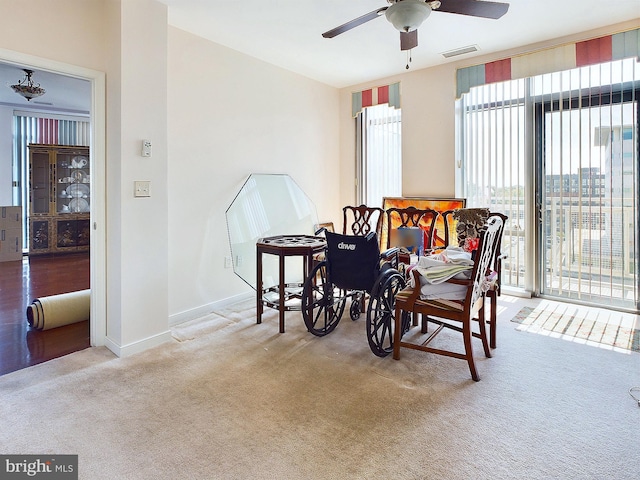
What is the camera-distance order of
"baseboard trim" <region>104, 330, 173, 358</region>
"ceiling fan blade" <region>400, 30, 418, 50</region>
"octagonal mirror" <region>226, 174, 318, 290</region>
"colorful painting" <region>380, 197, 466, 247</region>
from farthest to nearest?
"colorful painting" <region>380, 197, 466, 247</region>, "octagonal mirror" <region>226, 174, 318, 290</region>, "baseboard trim" <region>104, 330, 173, 358</region>, "ceiling fan blade" <region>400, 30, 418, 50</region>

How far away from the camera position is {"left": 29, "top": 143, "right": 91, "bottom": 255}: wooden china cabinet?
6934mm

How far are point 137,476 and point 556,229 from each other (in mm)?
4324

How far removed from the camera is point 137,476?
1.69 meters

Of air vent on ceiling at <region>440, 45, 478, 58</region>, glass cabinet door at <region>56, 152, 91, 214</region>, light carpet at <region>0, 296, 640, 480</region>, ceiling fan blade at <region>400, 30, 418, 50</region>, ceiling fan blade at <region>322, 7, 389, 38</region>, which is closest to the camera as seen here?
light carpet at <region>0, 296, 640, 480</region>

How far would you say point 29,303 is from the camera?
4.20 metres

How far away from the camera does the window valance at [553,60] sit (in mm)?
3594

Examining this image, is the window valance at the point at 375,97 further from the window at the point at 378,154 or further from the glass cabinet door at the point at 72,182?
the glass cabinet door at the point at 72,182

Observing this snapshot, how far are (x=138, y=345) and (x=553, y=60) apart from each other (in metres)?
4.74

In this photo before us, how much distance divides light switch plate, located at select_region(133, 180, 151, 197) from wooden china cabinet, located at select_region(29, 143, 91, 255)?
4591 mm

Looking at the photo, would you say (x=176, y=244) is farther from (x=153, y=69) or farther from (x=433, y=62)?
(x=433, y=62)

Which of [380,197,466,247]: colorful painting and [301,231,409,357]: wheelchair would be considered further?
[380,197,466,247]: colorful painting

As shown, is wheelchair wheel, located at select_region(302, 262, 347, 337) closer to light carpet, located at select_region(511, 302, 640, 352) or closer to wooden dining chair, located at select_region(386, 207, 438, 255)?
wooden dining chair, located at select_region(386, 207, 438, 255)

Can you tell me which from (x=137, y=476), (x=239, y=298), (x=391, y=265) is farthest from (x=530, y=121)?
(x=137, y=476)

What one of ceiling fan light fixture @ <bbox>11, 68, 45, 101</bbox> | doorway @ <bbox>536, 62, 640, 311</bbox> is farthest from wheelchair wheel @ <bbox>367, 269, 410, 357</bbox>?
ceiling fan light fixture @ <bbox>11, 68, 45, 101</bbox>
